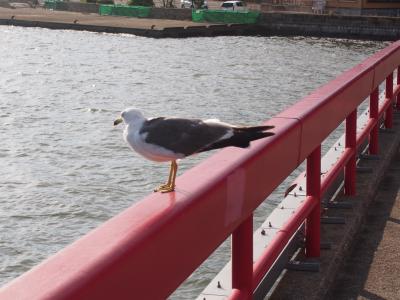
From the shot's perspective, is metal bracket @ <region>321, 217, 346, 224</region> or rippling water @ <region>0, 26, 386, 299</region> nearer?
metal bracket @ <region>321, 217, 346, 224</region>

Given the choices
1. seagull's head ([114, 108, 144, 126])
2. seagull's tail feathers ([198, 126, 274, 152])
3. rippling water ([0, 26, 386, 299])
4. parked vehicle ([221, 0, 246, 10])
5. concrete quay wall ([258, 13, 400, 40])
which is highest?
seagull's head ([114, 108, 144, 126])

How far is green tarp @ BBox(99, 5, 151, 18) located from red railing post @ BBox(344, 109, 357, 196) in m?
59.1

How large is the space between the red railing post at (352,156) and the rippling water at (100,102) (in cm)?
369

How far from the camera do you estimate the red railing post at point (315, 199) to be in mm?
4121

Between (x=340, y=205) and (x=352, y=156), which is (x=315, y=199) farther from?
(x=352, y=156)

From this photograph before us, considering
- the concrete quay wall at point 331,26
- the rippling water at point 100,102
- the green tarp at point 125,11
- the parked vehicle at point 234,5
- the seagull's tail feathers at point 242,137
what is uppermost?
the seagull's tail feathers at point 242,137

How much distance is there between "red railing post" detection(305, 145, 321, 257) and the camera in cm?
412

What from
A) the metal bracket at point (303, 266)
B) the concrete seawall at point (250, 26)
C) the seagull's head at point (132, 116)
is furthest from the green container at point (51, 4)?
the seagull's head at point (132, 116)

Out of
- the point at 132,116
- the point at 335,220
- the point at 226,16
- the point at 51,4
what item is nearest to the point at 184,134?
the point at 132,116

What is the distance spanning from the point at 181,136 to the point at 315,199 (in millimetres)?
1581

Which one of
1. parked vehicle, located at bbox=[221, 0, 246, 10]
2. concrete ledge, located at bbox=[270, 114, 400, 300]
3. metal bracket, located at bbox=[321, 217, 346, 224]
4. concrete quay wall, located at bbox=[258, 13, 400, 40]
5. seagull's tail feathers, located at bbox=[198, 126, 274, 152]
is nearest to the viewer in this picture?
seagull's tail feathers, located at bbox=[198, 126, 274, 152]

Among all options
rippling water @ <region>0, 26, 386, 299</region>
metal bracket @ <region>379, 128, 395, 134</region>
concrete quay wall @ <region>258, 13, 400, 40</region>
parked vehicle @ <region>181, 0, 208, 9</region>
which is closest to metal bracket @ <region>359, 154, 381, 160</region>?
metal bracket @ <region>379, 128, 395, 134</region>

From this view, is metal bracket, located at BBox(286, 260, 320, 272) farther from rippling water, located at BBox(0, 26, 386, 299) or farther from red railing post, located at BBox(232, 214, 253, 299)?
rippling water, located at BBox(0, 26, 386, 299)

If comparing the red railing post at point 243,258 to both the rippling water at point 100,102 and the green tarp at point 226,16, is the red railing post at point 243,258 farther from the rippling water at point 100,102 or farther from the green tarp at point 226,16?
the green tarp at point 226,16
